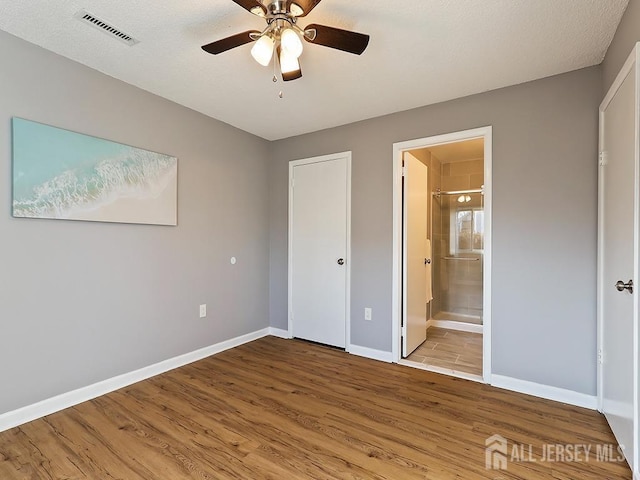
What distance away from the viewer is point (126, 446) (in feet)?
6.02

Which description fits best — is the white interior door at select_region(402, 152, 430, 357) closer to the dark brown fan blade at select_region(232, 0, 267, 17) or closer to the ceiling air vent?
the dark brown fan blade at select_region(232, 0, 267, 17)

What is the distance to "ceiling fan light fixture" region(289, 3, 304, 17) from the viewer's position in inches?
61.6

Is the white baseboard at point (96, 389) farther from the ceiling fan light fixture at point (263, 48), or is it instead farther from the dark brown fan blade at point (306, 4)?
the dark brown fan blade at point (306, 4)

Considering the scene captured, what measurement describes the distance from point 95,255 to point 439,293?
Result: 4.25 meters

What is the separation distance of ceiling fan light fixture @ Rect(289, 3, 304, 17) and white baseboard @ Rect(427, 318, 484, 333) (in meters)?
4.01

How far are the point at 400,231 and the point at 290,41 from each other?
79.4 inches

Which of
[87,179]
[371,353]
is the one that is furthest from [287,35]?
[371,353]

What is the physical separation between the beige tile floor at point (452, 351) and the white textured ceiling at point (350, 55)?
245cm

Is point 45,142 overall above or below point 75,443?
above

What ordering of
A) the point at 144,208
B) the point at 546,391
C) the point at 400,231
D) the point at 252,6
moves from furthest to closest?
1. the point at 400,231
2. the point at 144,208
3. the point at 546,391
4. the point at 252,6

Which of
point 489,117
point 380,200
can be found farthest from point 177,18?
point 489,117

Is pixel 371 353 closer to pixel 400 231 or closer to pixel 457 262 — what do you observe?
pixel 400 231

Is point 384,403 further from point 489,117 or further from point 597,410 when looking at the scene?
point 489,117

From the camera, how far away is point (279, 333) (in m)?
3.96
